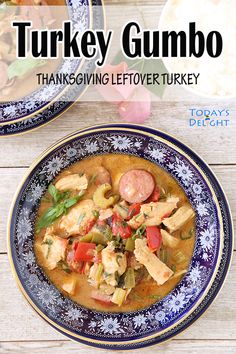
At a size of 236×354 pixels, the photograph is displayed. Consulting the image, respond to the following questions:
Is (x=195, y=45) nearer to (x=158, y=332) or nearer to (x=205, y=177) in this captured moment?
(x=205, y=177)

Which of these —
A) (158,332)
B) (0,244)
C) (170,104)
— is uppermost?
(170,104)

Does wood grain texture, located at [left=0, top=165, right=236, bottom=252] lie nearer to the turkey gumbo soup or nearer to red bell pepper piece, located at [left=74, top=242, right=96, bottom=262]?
the turkey gumbo soup

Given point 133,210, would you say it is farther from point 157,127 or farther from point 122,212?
point 157,127

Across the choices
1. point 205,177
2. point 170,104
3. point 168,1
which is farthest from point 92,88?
point 205,177

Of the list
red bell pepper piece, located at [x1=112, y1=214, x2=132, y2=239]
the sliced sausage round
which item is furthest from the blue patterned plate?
red bell pepper piece, located at [x1=112, y1=214, x2=132, y2=239]

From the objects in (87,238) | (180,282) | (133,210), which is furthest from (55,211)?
(180,282)

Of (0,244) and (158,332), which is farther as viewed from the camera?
(0,244)
